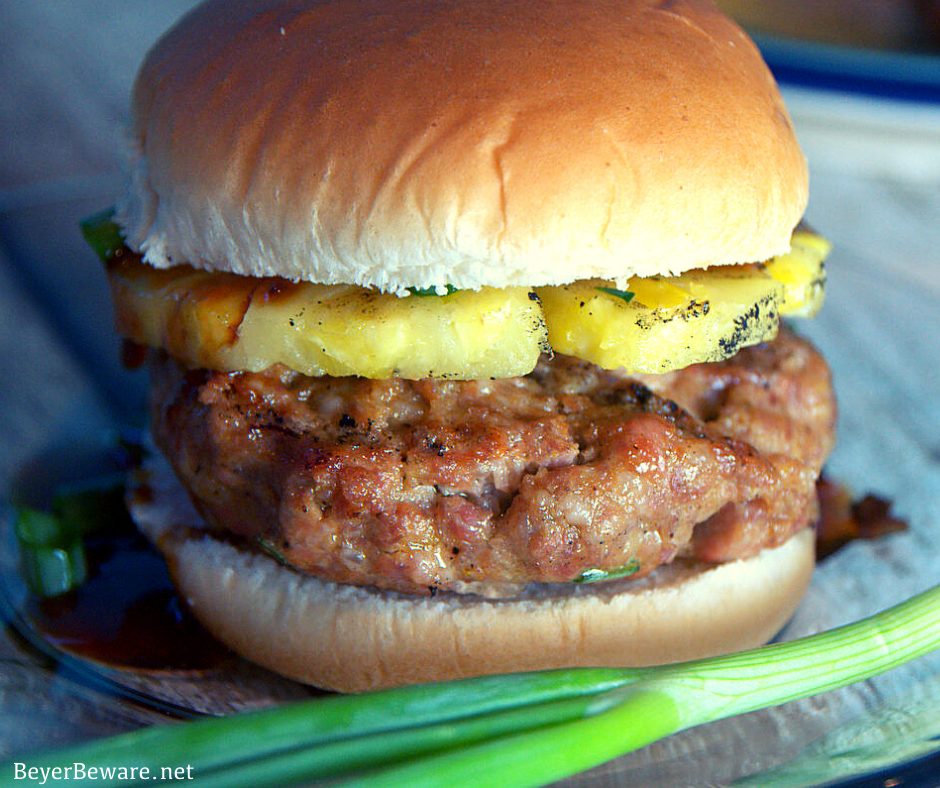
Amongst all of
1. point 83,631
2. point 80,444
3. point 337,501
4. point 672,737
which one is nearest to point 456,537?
point 337,501

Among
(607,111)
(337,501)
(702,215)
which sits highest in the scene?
(607,111)

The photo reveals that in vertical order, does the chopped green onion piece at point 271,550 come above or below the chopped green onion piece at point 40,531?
above

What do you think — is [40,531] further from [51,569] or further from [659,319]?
[659,319]

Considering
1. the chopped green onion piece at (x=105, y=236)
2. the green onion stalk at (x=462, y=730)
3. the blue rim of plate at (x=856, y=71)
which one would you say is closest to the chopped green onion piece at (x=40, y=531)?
the chopped green onion piece at (x=105, y=236)

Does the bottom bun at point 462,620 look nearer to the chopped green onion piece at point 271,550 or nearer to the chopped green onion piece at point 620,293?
the chopped green onion piece at point 271,550

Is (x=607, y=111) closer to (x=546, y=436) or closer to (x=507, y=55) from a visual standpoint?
(x=507, y=55)

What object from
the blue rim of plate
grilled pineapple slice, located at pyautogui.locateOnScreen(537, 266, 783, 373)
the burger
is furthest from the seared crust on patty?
the blue rim of plate
